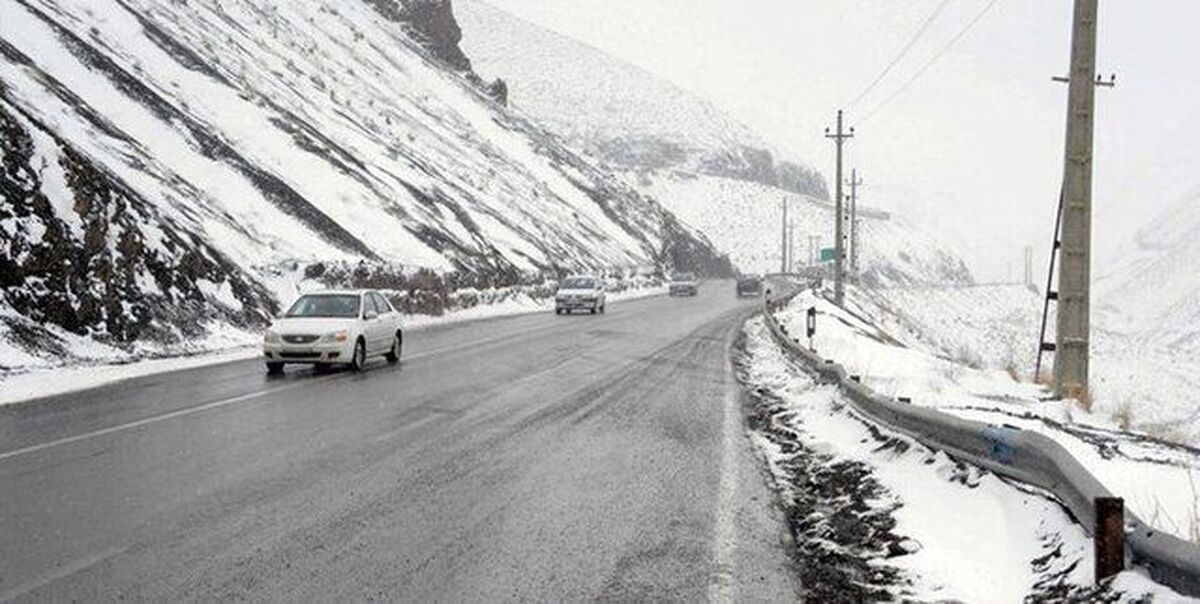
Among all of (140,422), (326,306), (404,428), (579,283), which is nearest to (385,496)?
(404,428)

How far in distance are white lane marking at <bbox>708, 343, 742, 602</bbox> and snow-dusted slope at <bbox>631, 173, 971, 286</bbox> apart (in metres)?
147

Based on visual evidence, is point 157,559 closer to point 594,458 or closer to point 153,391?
point 594,458

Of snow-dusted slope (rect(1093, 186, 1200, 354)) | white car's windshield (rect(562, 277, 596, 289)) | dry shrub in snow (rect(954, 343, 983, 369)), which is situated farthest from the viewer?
snow-dusted slope (rect(1093, 186, 1200, 354))

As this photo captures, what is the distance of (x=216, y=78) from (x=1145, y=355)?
218 feet

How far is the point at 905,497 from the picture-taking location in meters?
8.00

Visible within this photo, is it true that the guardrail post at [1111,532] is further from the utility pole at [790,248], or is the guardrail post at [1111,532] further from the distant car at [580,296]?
the utility pole at [790,248]

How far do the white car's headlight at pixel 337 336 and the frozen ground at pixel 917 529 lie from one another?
9.41 meters

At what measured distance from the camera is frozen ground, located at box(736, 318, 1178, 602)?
5.67 m

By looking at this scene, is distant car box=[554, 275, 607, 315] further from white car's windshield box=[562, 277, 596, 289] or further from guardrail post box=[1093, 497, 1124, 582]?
guardrail post box=[1093, 497, 1124, 582]

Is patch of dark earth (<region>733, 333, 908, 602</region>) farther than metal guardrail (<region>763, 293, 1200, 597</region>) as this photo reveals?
Yes

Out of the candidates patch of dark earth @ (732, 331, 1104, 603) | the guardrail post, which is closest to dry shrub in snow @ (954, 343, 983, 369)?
patch of dark earth @ (732, 331, 1104, 603)

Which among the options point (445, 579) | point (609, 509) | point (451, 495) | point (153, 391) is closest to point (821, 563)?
point (609, 509)

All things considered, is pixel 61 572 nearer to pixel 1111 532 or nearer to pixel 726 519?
pixel 726 519

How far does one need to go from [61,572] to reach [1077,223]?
13.9 meters
